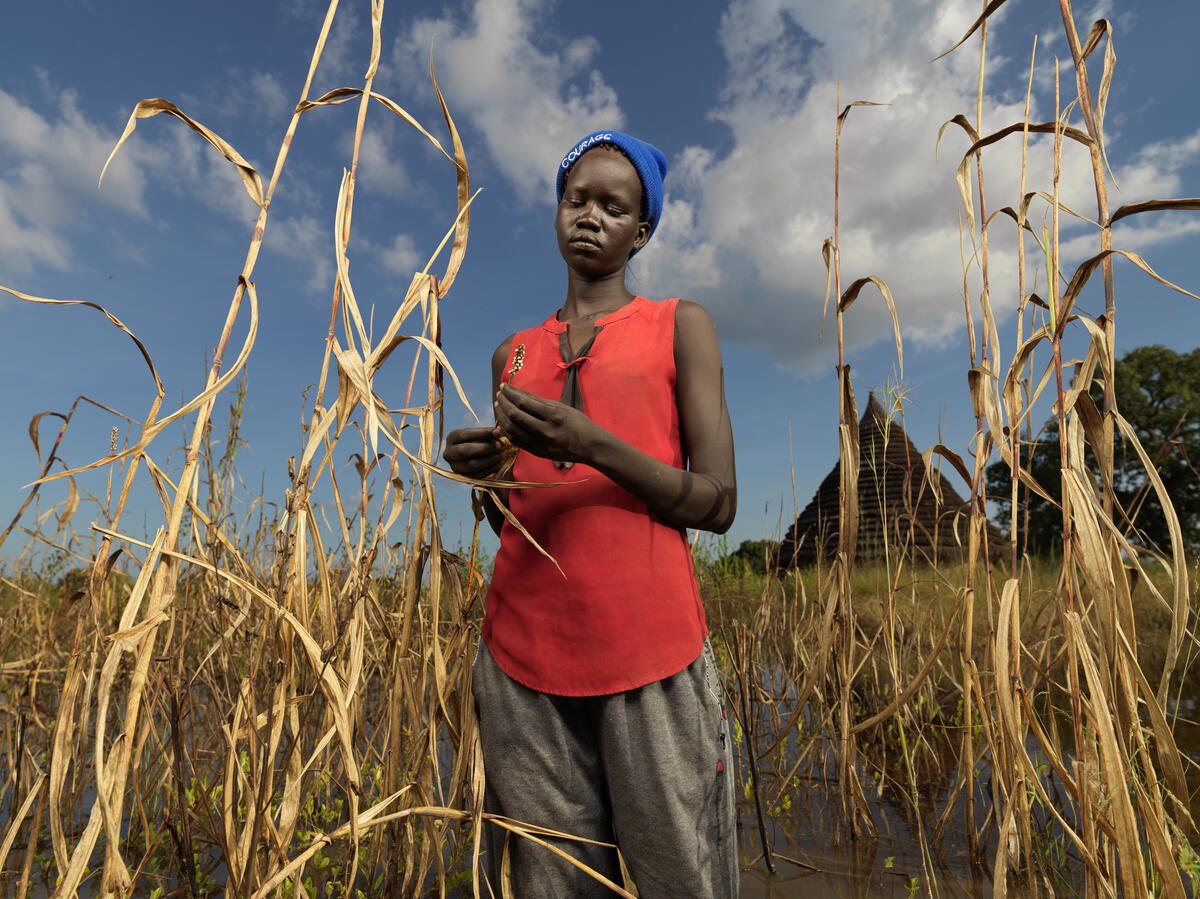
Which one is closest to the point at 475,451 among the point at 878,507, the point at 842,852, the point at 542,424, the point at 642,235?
the point at 542,424

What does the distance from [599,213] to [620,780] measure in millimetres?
956

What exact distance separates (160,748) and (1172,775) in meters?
1.83

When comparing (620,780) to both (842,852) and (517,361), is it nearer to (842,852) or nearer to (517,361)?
(517,361)

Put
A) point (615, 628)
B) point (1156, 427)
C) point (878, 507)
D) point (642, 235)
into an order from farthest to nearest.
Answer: point (1156, 427) < point (878, 507) < point (642, 235) < point (615, 628)

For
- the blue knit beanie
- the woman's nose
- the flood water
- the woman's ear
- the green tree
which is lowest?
the flood water

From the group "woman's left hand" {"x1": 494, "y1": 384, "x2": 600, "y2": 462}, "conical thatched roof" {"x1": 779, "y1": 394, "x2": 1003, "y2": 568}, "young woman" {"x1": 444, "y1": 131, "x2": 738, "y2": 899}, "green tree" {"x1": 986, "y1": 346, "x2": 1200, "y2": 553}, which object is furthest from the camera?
"green tree" {"x1": 986, "y1": 346, "x2": 1200, "y2": 553}

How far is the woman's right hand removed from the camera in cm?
105

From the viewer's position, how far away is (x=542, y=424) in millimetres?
960

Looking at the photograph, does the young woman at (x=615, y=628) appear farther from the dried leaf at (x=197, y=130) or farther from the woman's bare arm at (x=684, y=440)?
the dried leaf at (x=197, y=130)

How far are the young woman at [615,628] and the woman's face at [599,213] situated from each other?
14 cm

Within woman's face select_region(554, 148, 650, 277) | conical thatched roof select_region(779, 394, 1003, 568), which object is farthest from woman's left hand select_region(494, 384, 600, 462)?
conical thatched roof select_region(779, 394, 1003, 568)

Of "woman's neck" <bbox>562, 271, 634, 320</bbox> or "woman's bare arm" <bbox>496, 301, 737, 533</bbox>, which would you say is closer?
"woman's bare arm" <bbox>496, 301, 737, 533</bbox>

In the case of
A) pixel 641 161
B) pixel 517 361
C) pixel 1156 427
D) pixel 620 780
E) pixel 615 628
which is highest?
pixel 1156 427

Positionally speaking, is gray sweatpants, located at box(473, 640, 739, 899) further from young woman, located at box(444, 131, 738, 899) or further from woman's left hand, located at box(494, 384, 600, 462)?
woman's left hand, located at box(494, 384, 600, 462)
